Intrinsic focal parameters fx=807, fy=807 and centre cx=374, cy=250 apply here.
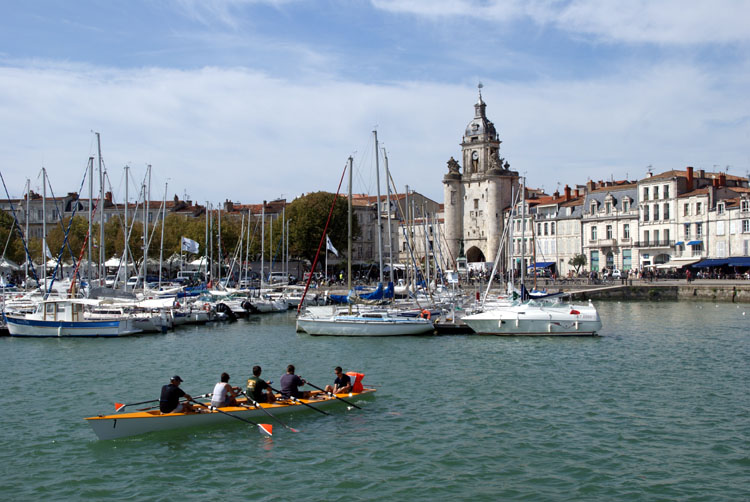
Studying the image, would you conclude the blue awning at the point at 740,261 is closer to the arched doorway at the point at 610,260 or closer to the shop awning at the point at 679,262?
the shop awning at the point at 679,262

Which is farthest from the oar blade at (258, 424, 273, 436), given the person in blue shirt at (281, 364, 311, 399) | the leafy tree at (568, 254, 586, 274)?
the leafy tree at (568, 254, 586, 274)

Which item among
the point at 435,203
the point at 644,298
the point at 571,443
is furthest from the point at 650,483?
the point at 435,203

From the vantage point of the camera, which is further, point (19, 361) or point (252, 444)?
point (19, 361)

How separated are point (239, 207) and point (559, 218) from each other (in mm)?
50783

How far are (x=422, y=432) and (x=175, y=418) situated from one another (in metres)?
5.89

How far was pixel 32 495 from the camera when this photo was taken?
15.4 m

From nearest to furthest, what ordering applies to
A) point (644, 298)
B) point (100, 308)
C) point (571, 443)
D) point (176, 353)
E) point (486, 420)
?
point (571, 443), point (486, 420), point (176, 353), point (100, 308), point (644, 298)

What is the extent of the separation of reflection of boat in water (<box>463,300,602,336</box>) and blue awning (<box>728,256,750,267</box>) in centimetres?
3590

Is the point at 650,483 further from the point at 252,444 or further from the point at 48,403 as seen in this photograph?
the point at 48,403

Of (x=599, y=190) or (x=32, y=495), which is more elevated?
(x=599, y=190)

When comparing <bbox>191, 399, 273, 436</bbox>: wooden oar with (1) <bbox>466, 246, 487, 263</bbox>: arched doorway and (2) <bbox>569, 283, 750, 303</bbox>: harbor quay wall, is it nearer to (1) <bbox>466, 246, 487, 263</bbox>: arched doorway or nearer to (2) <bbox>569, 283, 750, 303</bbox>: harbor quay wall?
(2) <bbox>569, 283, 750, 303</bbox>: harbor quay wall

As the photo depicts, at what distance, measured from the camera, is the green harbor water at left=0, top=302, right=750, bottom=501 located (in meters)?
15.8

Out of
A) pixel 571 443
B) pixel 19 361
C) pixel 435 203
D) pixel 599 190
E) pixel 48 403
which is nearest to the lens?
pixel 571 443

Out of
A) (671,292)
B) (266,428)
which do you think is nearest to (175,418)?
(266,428)
